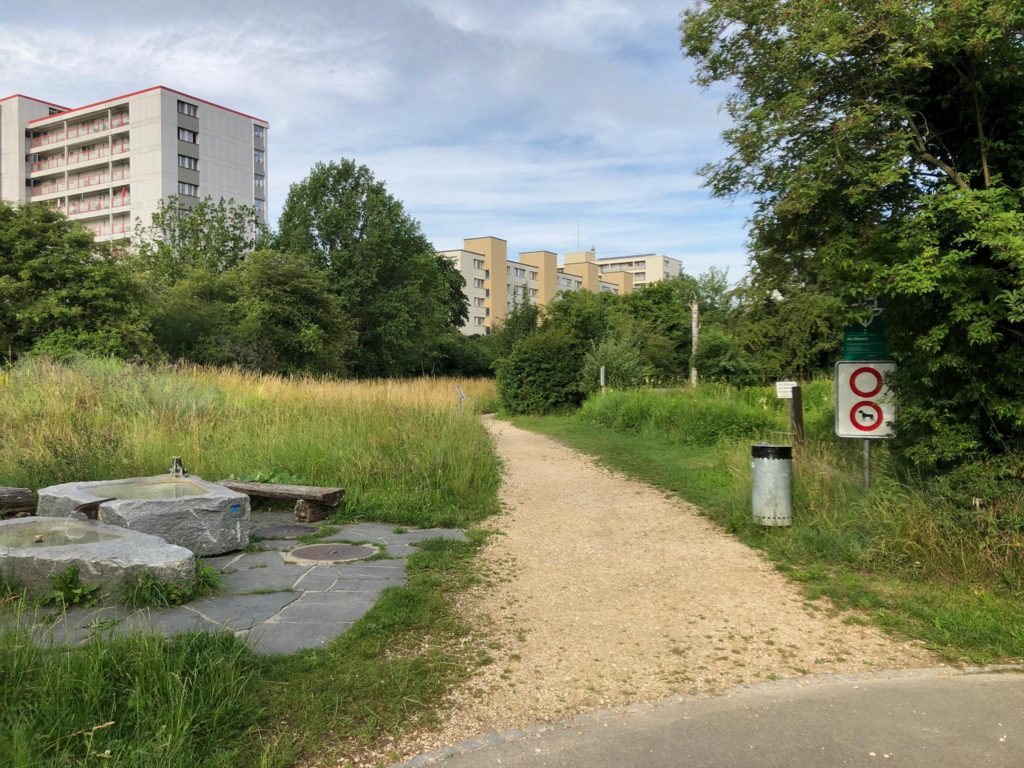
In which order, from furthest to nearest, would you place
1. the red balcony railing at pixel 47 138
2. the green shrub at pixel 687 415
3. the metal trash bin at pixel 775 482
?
the red balcony railing at pixel 47 138 < the green shrub at pixel 687 415 < the metal trash bin at pixel 775 482

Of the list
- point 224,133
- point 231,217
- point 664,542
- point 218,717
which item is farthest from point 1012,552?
point 224,133

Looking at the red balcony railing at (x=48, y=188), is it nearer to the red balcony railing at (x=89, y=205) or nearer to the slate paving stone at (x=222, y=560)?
the red balcony railing at (x=89, y=205)

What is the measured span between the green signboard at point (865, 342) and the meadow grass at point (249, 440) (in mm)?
4297

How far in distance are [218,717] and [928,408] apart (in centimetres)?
557

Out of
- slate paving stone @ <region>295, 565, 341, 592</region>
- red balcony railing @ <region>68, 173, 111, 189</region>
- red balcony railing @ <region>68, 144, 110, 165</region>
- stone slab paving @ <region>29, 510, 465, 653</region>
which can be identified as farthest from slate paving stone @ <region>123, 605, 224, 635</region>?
red balcony railing @ <region>68, 144, 110, 165</region>

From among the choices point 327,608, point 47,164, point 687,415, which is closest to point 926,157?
point 327,608

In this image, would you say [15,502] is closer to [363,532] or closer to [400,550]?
[363,532]

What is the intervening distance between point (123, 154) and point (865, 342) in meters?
71.5

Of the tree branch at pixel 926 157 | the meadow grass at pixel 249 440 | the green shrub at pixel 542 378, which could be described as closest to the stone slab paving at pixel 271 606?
the meadow grass at pixel 249 440

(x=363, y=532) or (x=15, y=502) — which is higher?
(x=15, y=502)

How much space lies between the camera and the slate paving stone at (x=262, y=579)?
5156 mm

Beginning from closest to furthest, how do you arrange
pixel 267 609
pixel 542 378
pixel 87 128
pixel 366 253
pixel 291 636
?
pixel 291 636, pixel 267 609, pixel 542 378, pixel 366 253, pixel 87 128

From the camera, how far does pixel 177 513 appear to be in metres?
6.00

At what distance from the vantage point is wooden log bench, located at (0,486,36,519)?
6.80 meters
